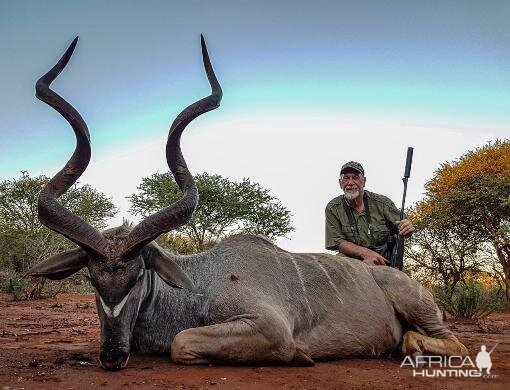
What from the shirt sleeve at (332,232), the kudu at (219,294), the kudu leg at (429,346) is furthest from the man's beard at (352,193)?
the kudu leg at (429,346)

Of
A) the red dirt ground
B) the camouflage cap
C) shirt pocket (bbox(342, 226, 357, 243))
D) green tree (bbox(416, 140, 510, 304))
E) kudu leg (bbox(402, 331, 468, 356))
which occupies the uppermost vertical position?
green tree (bbox(416, 140, 510, 304))

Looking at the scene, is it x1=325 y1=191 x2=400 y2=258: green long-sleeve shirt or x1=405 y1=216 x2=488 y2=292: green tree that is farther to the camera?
x1=405 y1=216 x2=488 y2=292: green tree

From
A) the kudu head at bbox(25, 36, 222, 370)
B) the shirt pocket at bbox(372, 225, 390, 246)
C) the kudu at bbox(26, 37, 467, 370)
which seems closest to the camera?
the kudu head at bbox(25, 36, 222, 370)

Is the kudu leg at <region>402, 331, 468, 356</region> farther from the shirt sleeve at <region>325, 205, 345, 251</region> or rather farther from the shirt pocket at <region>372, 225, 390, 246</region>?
the shirt sleeve at <region>325, 205, 345, 251</region>

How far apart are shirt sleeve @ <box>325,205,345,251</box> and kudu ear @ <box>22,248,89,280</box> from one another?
A: 134 inches

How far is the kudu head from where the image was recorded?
4043mm

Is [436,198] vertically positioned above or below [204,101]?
above

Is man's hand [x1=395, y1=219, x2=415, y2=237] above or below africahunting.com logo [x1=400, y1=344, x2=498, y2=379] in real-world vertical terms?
above

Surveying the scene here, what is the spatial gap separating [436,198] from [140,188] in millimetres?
10095

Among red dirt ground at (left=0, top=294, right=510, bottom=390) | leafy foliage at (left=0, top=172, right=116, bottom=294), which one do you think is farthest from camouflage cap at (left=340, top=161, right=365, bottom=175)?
leafy foliage at (left=0, top=172, right=116, bottom=294)

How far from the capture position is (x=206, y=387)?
3.62 metres

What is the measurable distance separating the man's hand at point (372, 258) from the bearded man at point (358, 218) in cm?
23

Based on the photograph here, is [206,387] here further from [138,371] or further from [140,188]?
[140,188]

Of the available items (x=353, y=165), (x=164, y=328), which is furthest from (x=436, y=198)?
(x=164, y=328)
